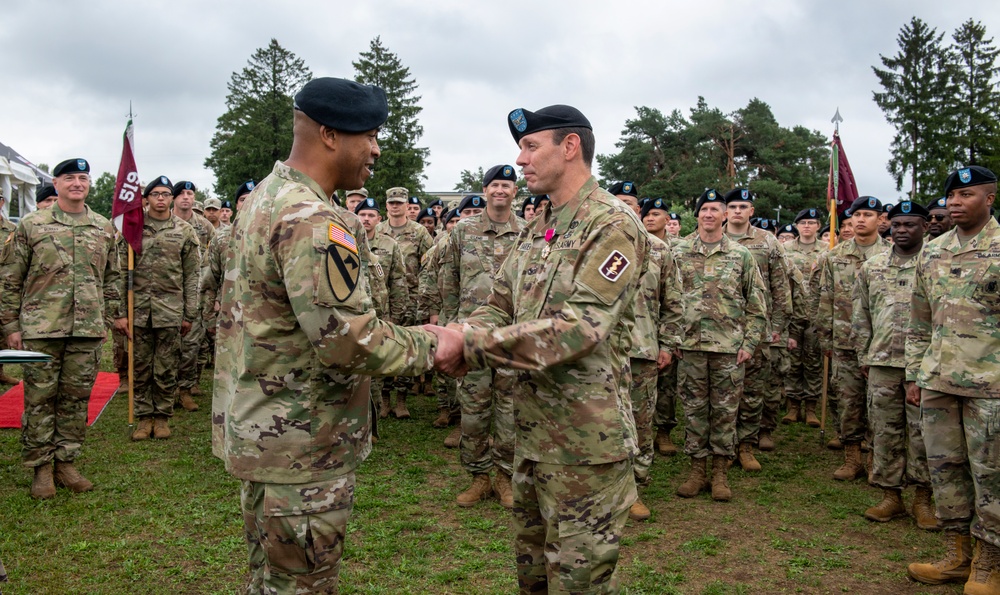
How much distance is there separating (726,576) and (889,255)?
132 inches

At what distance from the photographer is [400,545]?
5.16 metres

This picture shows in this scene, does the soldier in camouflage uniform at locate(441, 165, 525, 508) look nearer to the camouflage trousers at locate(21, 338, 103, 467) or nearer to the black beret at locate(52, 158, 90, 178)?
the camouflage trousers at locate(21, 338, 103, 467)

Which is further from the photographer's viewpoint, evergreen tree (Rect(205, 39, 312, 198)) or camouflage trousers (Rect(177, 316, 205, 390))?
evergreen tree (Rect(205, 39, 312, 198))

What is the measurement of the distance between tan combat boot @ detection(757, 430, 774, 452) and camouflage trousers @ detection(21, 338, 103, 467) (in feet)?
23.1

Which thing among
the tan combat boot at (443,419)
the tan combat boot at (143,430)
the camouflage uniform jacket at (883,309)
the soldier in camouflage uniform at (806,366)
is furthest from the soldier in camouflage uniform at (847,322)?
the tan combat boot at (143,430)

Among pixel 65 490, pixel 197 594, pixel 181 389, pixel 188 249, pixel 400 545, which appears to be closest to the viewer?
pixel 197 594

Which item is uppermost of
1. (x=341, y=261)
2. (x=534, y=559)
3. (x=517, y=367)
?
(x=341, y=261)

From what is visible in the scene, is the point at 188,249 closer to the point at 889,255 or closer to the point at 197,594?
the point at 197,594

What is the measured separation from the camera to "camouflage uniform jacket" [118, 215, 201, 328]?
8.09 meters

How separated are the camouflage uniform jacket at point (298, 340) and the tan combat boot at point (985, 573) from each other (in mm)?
4052

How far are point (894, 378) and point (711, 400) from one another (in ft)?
5.00

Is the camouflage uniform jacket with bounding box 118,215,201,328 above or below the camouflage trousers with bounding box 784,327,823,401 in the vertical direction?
above

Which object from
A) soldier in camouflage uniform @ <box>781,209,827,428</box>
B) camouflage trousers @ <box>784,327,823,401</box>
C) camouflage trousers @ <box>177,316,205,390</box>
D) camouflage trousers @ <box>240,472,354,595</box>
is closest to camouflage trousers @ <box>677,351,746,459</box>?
soldier in camouflage uniform @ <box>781,209,827,428</box>

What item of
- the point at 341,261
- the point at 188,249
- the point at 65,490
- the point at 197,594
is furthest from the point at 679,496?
the point at 188,249
